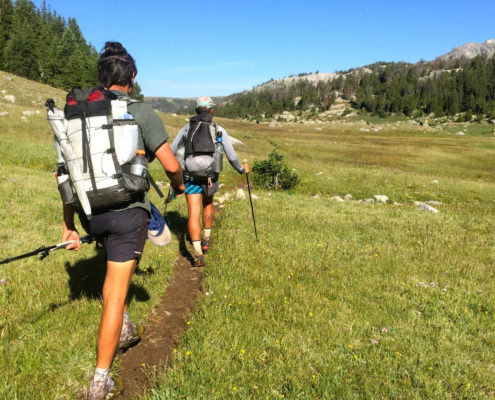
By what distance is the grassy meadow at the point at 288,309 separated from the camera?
13.3 ft

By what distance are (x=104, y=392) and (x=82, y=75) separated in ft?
276

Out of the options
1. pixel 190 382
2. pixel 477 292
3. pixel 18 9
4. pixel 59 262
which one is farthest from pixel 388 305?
pixel 18 9

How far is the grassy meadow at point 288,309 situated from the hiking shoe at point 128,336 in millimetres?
345

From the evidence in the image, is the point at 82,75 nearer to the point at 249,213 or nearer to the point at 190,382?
the point at 249,213

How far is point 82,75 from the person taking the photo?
73.1 metres

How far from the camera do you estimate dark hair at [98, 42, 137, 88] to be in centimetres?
378

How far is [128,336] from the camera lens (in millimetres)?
4699

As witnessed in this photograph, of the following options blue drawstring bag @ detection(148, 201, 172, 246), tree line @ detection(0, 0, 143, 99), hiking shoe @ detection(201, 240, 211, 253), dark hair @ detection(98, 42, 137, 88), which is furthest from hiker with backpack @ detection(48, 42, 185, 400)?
tree line @ detection(0, 0, 143, 99)

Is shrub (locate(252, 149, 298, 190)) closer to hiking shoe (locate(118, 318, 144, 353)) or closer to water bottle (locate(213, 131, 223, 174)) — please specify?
water bottle (locate(213, 131, 223, 174))

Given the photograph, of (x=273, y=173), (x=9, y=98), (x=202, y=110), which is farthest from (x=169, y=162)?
(x=9, y=98)

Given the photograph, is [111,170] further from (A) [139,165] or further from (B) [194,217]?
(B) [194,217]

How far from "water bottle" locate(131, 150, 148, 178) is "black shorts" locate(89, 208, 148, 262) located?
475 mm

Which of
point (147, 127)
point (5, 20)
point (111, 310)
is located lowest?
point (111, 310)

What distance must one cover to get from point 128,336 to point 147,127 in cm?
307
